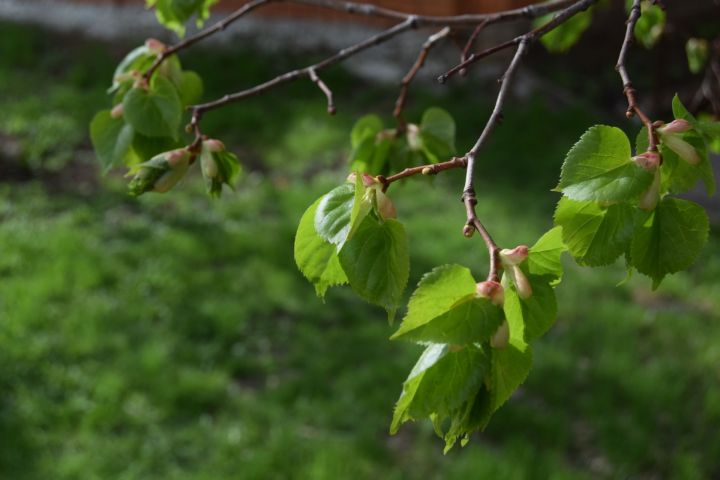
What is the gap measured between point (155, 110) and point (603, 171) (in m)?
0.52

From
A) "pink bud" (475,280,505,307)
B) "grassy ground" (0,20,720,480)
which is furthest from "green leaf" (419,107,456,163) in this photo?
"grassy ground" (0,20,720,480)

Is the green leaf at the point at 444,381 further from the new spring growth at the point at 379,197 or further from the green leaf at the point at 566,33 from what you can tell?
the green leaf at the point at 566,33

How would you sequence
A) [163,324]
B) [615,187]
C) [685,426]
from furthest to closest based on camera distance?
1. [163,324]
2. [685,426]
3. [615,187]

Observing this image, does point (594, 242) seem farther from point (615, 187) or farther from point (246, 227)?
point (246, 227)

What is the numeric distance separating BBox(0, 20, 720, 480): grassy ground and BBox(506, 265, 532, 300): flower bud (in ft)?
6.34

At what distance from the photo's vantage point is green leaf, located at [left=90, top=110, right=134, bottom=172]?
3.19ft

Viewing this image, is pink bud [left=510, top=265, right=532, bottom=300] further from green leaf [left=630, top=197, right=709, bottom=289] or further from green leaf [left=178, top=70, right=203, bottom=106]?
green leaf [left=178, top=70, right=203, bottom=106]

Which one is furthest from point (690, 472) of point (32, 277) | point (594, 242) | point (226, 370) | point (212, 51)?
point (212, 51)

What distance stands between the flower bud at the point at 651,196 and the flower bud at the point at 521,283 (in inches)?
4.5

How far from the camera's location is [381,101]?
5.25m

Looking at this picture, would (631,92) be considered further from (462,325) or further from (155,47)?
(155,47)

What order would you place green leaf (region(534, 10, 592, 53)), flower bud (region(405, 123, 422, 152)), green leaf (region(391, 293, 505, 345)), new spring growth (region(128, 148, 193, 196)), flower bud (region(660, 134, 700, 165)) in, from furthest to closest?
green leaf (region(534, 10, 592, 53))
flower bud (region(405, 123, 422, 152))
new spring growth (region(128, 148, 193, 196))
flower bud (region(660, 134, 700, 165))
green leaf (region(391, 293, 505, 345))

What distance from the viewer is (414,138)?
1173mm

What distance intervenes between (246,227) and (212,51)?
239 cm
